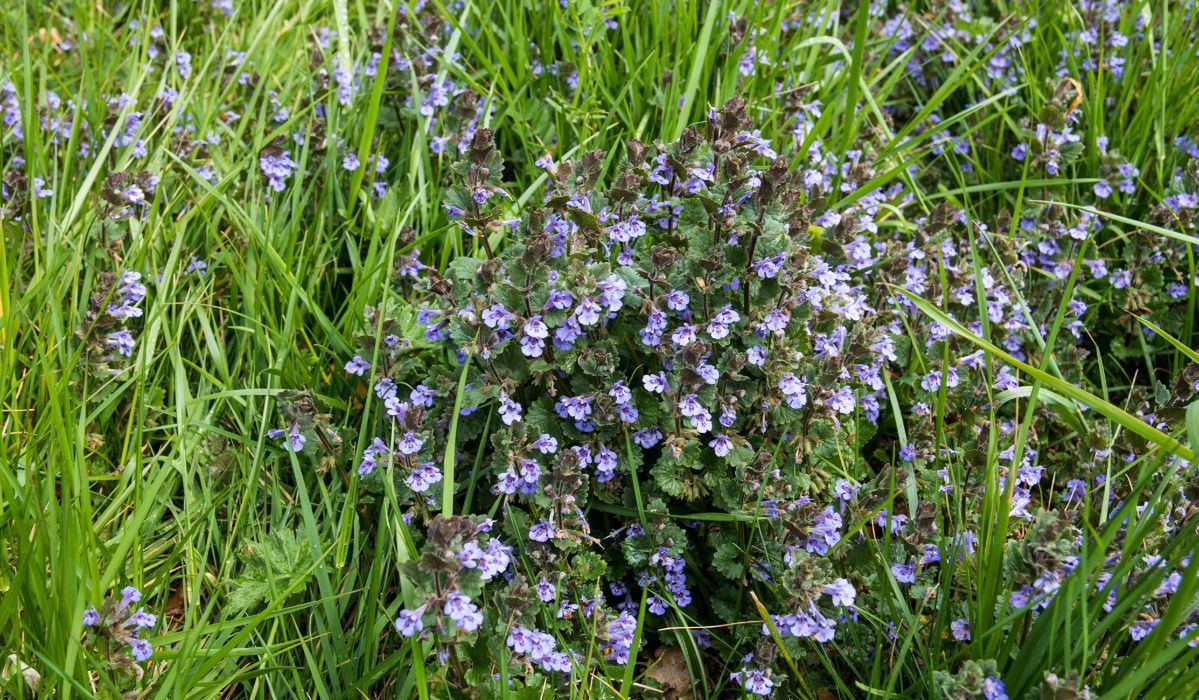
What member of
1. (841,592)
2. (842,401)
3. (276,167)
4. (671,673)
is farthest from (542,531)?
(276,167)

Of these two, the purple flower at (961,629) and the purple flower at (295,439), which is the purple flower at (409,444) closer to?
the purple flower at (295,439)

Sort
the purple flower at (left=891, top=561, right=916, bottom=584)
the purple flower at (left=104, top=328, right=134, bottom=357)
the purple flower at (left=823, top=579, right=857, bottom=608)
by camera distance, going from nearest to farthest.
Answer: the purple flower at (left=823, top=579, right=857, bottom=608)
the purple flower at (left=891, top=561, right=916, bottom=584)
the purple flower at (left=104, top=328, right=134, bottom=357)

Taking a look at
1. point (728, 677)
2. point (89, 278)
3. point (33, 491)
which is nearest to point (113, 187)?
point (89, 278)

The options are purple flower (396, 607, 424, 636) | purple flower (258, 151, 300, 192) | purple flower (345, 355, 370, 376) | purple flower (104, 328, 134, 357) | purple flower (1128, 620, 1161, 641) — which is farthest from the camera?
purple flower (258, 151, 300, 192)

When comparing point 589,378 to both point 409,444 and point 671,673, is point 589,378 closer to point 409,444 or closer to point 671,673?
point 409,444

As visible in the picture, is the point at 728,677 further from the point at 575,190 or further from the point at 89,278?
the point at 89,278

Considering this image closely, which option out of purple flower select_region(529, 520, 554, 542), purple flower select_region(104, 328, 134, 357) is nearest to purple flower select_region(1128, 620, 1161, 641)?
purple flower select_region(529, 520, 554, 542)

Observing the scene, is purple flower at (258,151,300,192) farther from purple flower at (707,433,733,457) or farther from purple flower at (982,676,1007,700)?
purple flower at (982,676,1007,700)
